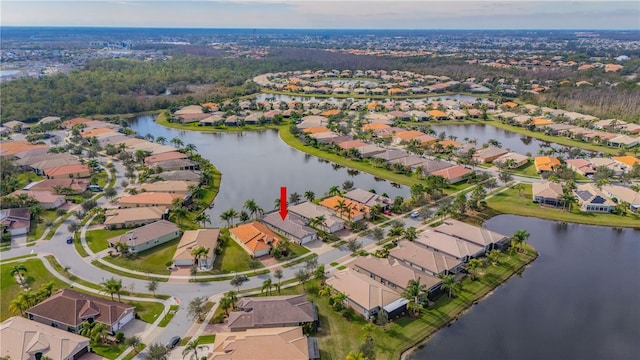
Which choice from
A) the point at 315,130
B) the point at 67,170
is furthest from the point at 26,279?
the point at 315,130

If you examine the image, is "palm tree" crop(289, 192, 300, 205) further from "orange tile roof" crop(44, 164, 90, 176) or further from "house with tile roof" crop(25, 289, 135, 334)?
"orange tile roof" crop(44, 164, 90, 176)

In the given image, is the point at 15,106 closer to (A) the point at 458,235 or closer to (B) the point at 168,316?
(B) the point at 168,316

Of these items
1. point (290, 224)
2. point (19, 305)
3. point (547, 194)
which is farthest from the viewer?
point (547, 194)

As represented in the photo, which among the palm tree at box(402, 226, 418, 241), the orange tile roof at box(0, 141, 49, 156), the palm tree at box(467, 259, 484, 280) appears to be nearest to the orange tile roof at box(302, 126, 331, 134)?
the palm tree at box(402, 226, 418, 241)

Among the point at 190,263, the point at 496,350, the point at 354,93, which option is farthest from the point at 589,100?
the point at 190,263

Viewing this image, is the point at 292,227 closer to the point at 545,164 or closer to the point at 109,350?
the point at 109,350

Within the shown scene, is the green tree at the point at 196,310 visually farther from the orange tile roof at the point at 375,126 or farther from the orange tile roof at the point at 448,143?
the orange tile roof at the point at 375,126

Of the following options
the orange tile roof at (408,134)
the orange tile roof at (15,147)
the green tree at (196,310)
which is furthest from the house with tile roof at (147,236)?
the orange tile roof at (408,134)
